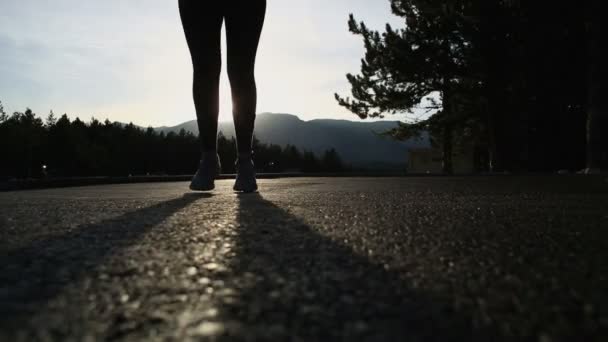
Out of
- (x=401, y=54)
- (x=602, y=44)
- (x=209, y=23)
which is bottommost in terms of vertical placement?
(x=209, y=23)

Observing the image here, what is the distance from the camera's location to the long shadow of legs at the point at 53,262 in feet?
1.91

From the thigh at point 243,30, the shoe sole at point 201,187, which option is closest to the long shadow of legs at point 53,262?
the shoe sole at point 201,187

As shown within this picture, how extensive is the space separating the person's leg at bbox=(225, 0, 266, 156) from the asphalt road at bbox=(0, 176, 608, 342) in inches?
64.3

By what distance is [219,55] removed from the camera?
2.81 meters

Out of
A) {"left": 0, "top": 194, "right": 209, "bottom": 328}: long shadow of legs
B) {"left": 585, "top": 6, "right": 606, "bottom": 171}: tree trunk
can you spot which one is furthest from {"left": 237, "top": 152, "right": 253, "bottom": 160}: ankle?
{"left": 585, "top": 6, "right": 606, "bottom": 171}: tree trunk

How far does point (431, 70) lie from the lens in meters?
15.8

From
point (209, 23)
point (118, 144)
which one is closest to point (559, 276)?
point (209, 23)

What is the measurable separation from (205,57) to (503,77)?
547 inches

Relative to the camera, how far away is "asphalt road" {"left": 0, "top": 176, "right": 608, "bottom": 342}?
1.57ft

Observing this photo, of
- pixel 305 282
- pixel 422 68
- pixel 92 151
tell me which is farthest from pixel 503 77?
pixel 92 151

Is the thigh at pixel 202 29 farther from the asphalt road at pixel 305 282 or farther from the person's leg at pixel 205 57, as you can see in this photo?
the asphalt road at pixel 305 282

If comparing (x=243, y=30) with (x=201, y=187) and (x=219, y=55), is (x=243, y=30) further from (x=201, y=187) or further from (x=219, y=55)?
(x=201, y=187)

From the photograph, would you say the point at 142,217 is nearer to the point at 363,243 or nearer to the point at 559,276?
the point at 363,243

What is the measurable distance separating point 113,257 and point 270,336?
51cm
